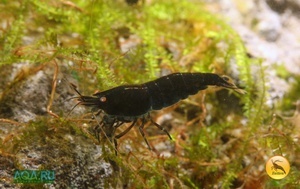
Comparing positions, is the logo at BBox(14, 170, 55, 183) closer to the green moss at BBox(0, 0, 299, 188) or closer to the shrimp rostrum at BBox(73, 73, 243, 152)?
the green moss at BBox(0, 0, 299, 188)

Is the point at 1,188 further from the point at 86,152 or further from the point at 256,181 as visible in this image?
the point at 256,181

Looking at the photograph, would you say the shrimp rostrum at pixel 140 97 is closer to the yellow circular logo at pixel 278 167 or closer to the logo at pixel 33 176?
the logo at pixel 33 176

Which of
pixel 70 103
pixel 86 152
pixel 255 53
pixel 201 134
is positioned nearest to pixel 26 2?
pixel 70 103

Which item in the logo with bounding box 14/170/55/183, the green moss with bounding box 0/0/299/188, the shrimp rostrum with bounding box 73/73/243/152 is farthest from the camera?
the green moss with bounding box 0/0/299/188

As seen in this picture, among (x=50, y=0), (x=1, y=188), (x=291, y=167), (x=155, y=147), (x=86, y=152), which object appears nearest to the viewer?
(x=1, y=188)

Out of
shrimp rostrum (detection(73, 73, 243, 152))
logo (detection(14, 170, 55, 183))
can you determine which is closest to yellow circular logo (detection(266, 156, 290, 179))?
shrimp rostrum (detection(73, 73, 243, 152))

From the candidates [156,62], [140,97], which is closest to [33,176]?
[140,97]
